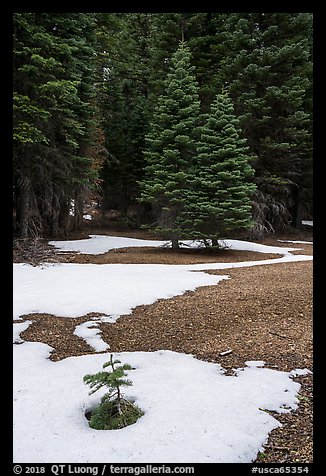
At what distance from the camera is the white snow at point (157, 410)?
6.86ft

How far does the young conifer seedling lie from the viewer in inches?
94.2

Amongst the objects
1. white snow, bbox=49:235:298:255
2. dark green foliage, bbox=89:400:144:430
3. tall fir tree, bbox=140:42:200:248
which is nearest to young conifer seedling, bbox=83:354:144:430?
dark green foliage, bbox=89:400:144:430

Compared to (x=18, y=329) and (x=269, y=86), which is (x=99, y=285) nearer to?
(x=18, y=329)

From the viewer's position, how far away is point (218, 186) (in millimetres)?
11672

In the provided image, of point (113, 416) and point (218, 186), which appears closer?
point (113, 416)

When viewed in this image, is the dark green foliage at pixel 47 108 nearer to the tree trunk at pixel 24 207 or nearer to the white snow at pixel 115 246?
the tree trunk at pixel 24 207

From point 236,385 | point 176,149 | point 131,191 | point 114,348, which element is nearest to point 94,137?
point 176,149

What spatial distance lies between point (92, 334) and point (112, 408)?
1887 millimetres

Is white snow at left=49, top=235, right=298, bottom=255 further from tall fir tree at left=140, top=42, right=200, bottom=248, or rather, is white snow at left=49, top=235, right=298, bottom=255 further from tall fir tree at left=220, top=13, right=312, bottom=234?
tall fir tree at left=220, top=13, right=312, bottom=234

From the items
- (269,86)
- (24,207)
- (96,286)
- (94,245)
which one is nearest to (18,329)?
(96,286)

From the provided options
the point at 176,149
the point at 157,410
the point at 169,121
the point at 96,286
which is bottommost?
the point at 157,410

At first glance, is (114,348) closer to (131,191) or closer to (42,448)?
(42,448)

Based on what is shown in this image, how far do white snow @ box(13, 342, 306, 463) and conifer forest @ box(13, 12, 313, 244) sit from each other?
5954 millimetres
